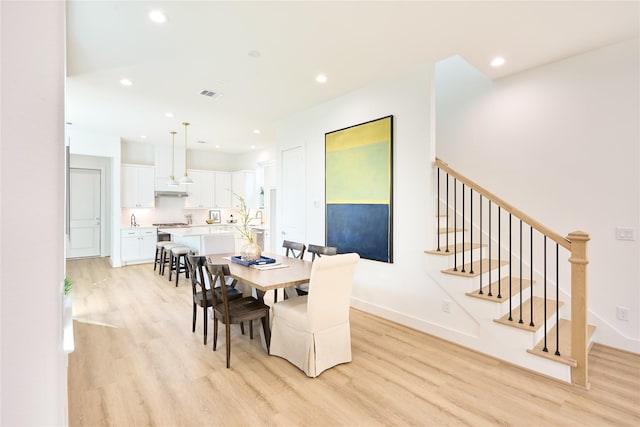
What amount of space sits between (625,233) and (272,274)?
3495 mm

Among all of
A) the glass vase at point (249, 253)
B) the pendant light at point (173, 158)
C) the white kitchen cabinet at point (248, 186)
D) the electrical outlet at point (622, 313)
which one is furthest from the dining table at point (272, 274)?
A: the white kitchen cabinet at point (248, 186)

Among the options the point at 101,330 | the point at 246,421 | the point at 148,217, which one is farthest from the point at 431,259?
the point at 148,217

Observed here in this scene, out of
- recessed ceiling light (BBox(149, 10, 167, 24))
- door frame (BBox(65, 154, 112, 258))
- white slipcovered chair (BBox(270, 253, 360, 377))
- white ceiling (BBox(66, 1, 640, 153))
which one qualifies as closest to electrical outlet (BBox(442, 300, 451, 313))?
white slipcovered chair (BBox(270, 253, 360, 377))

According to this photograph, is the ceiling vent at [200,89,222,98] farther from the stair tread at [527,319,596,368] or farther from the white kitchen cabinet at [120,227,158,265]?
the stair tread at [527,319,596,368]

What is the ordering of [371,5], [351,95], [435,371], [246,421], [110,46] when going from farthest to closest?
1. [351,95]
2. [110,46]
3. [435,371]
4. [371,5]
5. [246,421]

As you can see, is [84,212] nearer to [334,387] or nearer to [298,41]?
[298,41]

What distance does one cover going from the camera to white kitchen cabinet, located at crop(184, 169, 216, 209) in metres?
8.46

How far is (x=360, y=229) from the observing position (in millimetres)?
4195

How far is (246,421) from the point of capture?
2.07 meters

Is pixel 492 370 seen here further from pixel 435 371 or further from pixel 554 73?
pixel 554 73

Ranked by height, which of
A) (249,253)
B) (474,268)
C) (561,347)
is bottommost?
(561,347)

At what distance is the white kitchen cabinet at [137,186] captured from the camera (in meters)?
7.33

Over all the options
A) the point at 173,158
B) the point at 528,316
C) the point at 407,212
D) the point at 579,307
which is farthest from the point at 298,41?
the point at 173,158

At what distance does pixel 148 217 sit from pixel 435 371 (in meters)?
7.64
